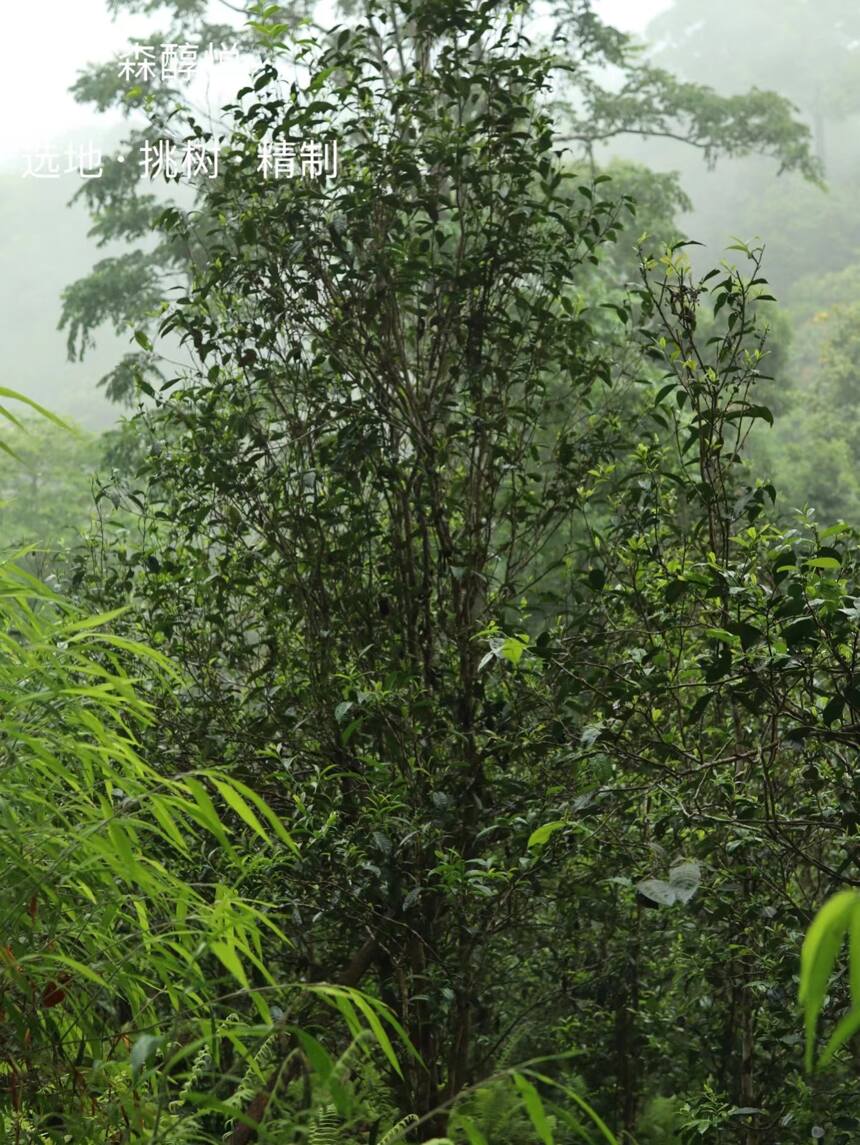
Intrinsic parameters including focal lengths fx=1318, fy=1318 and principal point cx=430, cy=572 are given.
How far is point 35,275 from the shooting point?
222ft

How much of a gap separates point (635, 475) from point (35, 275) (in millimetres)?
69574

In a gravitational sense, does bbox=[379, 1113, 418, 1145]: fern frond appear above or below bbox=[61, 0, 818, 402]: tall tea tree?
below

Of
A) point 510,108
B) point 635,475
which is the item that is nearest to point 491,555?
point 635,475

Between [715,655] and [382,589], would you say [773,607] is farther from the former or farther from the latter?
[382,589]

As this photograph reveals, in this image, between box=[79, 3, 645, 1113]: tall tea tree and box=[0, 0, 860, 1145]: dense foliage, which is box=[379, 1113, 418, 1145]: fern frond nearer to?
box=[0, 0, 860, 1145]: dense foliage

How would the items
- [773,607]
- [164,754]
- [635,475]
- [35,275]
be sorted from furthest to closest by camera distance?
[35,275]
[164,754]
[635,475]
[773,607]

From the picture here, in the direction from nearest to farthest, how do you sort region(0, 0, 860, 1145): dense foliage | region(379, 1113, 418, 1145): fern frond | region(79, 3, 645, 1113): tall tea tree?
region(379, 1113, 418, 1145): fern frond < region(0, 0, 860, 1145): dense foliage < region(79, 3, 645, 1113): tall tea tree

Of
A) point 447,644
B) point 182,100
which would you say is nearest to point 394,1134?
point 447,644

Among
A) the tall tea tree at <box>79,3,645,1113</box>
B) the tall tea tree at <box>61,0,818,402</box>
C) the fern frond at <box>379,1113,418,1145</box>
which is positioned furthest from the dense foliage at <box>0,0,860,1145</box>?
the tall tea tree at <box>61,0,818,402</box>

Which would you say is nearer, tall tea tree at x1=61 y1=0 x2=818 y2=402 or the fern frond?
the fern frond

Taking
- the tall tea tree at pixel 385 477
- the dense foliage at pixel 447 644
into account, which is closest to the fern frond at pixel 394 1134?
the dense foliage at pixel 447 644

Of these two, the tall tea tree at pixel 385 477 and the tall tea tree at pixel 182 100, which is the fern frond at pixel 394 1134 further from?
the tall tea tree at pixel 182 100

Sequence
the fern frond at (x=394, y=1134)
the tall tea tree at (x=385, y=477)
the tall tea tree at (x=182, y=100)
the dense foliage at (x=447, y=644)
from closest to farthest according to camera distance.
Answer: the fern frond at (x=394, y=1134) < the dense foliage at (x=447, y=644) < the tall tea tree at (x=385, y=477) < the tall tea tree at (x=182, y=100)

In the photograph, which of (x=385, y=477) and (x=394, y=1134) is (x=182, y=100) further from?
(x=394, y=1134)
